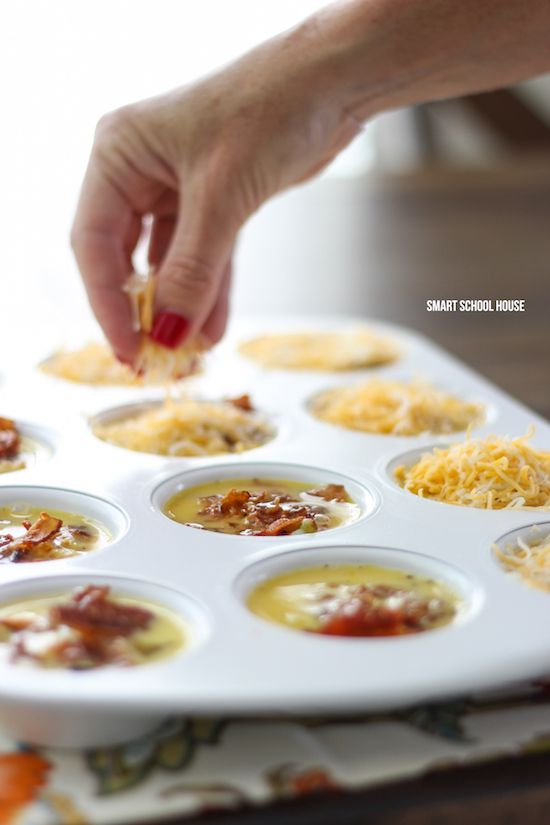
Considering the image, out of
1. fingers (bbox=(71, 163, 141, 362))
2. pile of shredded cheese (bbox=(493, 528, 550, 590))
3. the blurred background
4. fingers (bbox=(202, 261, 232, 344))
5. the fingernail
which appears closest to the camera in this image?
pile of shredded cheese (bbox=(493, 528, 550, 590))

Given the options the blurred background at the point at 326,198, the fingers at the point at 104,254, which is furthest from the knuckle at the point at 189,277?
the blurred background at the point at 326,198

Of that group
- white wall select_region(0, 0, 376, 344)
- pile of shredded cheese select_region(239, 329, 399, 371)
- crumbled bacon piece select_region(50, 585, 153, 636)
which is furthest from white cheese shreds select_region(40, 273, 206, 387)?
white wall select_region(0, 0, 376, 344)

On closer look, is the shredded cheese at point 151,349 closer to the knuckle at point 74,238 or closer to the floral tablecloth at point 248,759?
the knuckle at point 74,238

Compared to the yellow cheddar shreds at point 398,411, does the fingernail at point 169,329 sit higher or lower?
higher

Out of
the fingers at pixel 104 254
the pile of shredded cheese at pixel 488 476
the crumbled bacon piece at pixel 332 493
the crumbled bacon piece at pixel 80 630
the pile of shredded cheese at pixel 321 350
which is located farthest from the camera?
the pile of shredded cheese at pixel 321 350

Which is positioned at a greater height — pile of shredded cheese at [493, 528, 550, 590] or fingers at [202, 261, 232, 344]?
fingers at [202, 261, 232, 344]

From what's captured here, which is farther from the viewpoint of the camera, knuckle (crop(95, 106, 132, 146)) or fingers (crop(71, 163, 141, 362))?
fingers (crop(71, 163, 141, 362))

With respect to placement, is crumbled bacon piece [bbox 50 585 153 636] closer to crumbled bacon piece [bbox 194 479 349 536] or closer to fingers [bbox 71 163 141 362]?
crumbled bacon piece [bbox 194 479 349 536]

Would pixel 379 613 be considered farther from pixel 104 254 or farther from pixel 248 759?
→ pixel 104 254
